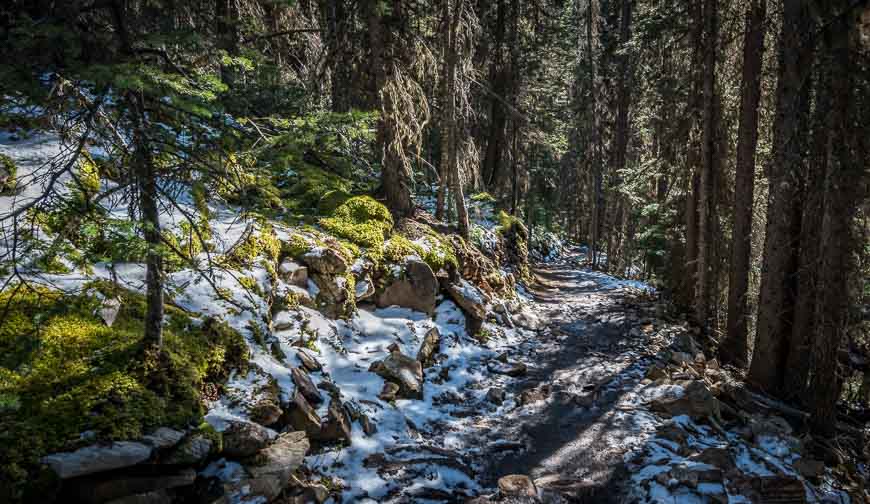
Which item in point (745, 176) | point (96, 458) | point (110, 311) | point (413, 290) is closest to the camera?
point (96, 458)

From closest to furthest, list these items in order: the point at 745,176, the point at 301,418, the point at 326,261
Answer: the point at 301,418, the point at 326,261, the point at 745,176

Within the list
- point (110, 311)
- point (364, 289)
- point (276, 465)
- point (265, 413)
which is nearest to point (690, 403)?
point (364, 289)

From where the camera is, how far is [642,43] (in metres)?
12.4

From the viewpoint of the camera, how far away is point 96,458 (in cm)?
328

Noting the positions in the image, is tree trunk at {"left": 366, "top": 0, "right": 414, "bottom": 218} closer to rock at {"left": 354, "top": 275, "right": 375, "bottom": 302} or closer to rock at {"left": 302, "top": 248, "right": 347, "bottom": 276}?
rock at {"left": 354, "top": 275, "right": 375, "bottom": 302}

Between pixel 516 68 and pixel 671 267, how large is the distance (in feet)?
36.5

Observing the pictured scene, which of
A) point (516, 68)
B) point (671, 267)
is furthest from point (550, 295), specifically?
point (516, 68)

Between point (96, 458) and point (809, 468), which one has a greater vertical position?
point (96, 458)

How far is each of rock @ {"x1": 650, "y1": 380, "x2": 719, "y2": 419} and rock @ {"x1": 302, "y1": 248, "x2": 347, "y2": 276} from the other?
5355mm

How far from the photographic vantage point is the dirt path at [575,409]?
5.17 metres

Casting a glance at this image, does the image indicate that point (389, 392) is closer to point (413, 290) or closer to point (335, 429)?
point (335, 429)

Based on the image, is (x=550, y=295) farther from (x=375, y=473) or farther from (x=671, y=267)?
(x=375, y=473)

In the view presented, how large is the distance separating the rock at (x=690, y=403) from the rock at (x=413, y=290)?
4145mm

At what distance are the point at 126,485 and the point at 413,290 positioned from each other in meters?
5.51
